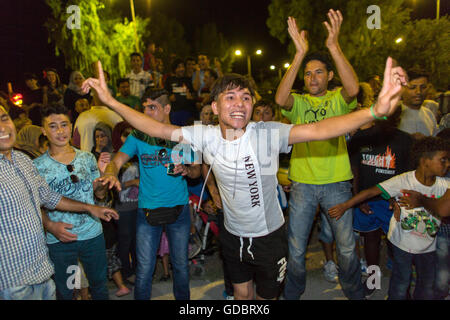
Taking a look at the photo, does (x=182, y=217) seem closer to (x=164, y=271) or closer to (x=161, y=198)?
(x=161, y=198)

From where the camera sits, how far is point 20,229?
7.61ft

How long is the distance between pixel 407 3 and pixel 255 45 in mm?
27881

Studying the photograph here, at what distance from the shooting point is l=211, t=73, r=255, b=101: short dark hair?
2.62 m

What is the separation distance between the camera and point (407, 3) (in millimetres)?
17000

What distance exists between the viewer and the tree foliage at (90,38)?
12812 millimetres

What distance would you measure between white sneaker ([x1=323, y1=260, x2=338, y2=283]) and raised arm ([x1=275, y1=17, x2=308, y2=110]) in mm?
2283

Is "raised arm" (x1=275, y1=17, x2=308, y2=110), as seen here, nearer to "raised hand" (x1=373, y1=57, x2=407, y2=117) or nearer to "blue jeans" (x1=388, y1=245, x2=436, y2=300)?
"raised hand" (x1=373, y1=57, x2=407, y2=117)

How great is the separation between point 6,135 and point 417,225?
366cm

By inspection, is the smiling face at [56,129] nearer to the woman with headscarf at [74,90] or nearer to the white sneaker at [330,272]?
the white sneaker at [330,272]

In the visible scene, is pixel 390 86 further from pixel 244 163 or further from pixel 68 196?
pixel 68 196

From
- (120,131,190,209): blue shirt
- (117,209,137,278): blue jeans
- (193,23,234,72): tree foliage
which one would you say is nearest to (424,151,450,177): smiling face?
(120,131,190,209): blue shirt

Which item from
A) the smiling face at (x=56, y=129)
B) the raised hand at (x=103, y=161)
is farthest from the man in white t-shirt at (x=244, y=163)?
the raised hand at (x=103, y=161)

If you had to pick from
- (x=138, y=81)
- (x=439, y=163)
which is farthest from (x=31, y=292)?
(x=138, y=81)

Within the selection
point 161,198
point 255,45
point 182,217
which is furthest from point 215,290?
point 255,45
